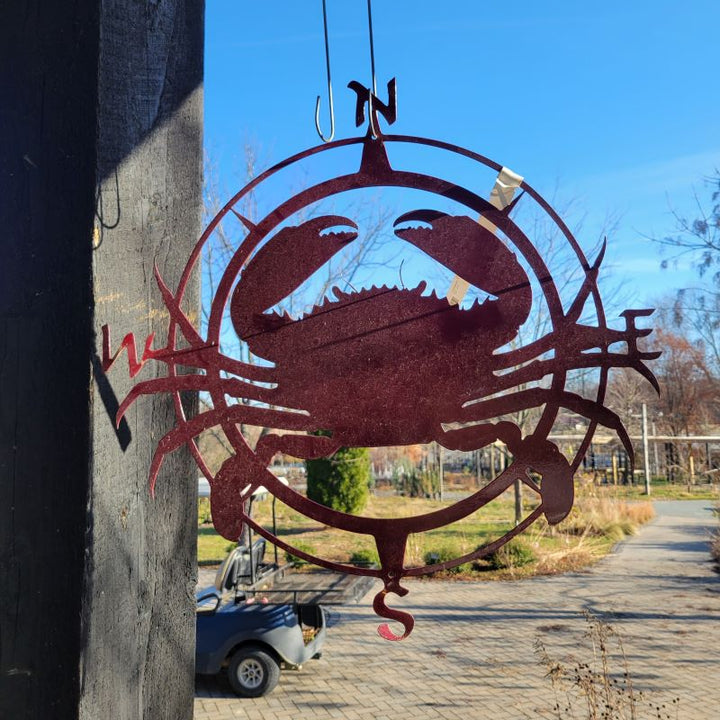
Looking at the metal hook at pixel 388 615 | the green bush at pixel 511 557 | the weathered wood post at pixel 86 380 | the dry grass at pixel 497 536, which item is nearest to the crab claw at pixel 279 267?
the weathered wood post at pixel 86 380

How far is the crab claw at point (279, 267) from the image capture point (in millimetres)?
1614

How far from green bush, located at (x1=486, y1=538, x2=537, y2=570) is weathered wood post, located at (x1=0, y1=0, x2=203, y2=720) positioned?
983 centimetres

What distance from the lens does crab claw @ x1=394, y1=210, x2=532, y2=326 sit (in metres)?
1.56

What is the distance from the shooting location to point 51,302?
5.22ft

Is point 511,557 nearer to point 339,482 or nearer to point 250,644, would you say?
point 339,482

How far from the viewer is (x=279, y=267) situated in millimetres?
1632

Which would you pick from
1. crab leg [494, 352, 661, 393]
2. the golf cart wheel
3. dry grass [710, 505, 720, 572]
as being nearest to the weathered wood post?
crab leg [494, 352, 661, 393]

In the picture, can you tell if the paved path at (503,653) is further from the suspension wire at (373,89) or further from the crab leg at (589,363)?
the suspension wire at (373,89)

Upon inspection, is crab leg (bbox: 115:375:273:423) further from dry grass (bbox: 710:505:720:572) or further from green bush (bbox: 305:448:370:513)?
green bush (bbox: 305:448:370:513)

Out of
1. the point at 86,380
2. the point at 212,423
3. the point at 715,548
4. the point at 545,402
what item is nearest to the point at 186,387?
the point at 212,423

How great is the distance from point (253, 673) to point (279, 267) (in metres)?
5.25

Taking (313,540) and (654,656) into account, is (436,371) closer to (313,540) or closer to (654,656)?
(654,656)

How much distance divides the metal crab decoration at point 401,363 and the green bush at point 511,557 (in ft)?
32.3

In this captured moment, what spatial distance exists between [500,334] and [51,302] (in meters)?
1.03
